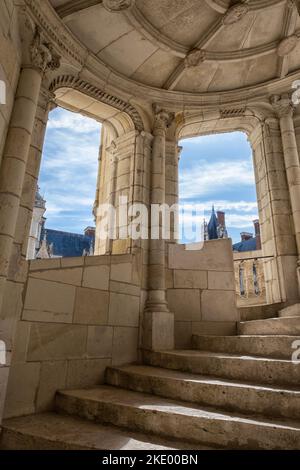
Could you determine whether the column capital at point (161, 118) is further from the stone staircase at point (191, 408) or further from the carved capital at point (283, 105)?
the stone staircase at point (191, 408)

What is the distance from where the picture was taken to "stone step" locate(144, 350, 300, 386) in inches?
82.0

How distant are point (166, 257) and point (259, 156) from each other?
2.30 metres

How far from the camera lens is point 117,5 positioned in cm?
331

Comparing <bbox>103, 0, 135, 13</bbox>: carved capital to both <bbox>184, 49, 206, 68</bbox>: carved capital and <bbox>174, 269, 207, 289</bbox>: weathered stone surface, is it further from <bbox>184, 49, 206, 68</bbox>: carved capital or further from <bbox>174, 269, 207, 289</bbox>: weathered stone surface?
<bbox>174, 269, 207, 289</bbox>: weathered stone surface

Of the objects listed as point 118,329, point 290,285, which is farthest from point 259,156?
point 118,329

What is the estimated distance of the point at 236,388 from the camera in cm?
199

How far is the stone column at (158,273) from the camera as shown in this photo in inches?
135

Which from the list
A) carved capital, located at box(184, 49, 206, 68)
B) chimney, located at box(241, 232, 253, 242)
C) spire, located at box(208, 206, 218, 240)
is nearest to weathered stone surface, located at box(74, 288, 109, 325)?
carved capital, located at box(184, 49, 206, 68)

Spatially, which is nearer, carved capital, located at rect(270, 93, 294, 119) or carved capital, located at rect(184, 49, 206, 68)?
carved capital, located at rect(184, 49, 206, 68)

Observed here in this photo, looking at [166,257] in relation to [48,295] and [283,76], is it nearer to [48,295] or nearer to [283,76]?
[48,295]

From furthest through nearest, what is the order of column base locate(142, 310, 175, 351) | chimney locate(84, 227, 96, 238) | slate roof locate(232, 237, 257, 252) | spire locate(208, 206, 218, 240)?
chimney locate(84, 227, 96, 238) < slate roof locate(232, 237, 257, 252) < spire locate(208, 206, 218, 240) < column base locate(142, 310, 175, 351)

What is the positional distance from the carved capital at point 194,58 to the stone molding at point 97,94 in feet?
3.15

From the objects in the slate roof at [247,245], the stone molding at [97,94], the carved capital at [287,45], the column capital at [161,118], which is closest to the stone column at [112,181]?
the stone molding at [97,94]
